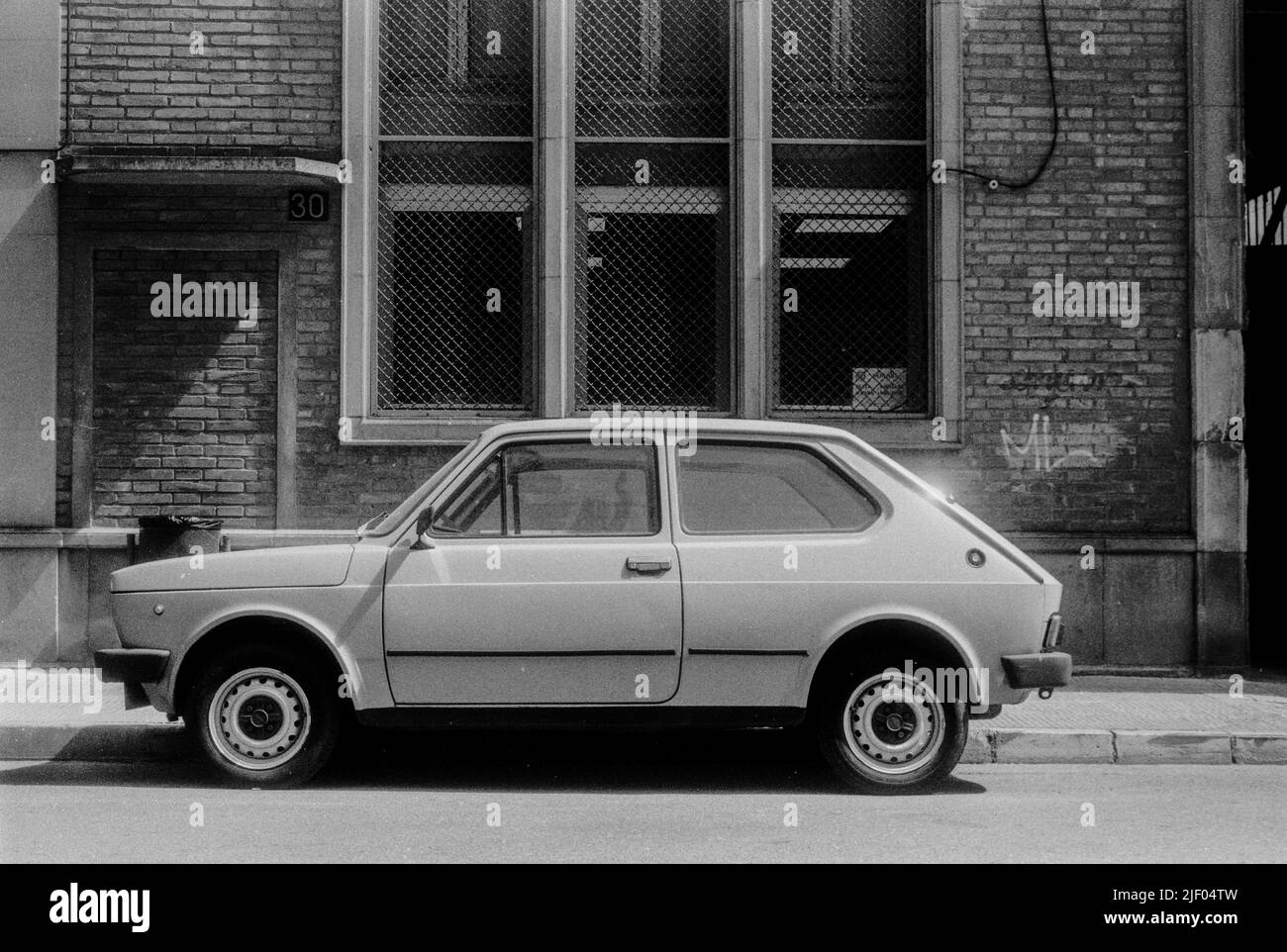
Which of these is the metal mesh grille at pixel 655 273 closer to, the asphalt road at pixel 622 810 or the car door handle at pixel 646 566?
the asphalt road at pixel 622 810

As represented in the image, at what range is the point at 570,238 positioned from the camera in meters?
11.3

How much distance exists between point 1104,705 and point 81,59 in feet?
27.9

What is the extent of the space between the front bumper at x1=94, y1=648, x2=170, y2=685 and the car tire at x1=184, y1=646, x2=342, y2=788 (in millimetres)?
189

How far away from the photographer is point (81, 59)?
434 inches

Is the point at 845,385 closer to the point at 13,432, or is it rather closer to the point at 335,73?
the point at 335,73

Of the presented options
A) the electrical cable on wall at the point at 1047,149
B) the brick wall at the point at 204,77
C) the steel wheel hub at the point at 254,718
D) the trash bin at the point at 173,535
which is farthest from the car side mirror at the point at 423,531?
the electrical cable on wall at the point at 1047,149

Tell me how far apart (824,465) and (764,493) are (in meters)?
0.31

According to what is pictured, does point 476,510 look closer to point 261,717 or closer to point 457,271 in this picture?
point 261,717

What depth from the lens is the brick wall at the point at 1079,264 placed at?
435 inches

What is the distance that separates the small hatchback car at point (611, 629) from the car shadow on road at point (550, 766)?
447mm

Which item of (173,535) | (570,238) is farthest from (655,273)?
(173,535)

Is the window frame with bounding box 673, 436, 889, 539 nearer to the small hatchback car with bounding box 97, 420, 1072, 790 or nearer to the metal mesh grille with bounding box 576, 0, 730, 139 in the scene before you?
the small hatchback car with bounding box 97, 420, 1072, 790

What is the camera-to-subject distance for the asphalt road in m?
5.63

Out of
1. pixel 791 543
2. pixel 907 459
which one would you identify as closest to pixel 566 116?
pixel 907 459
